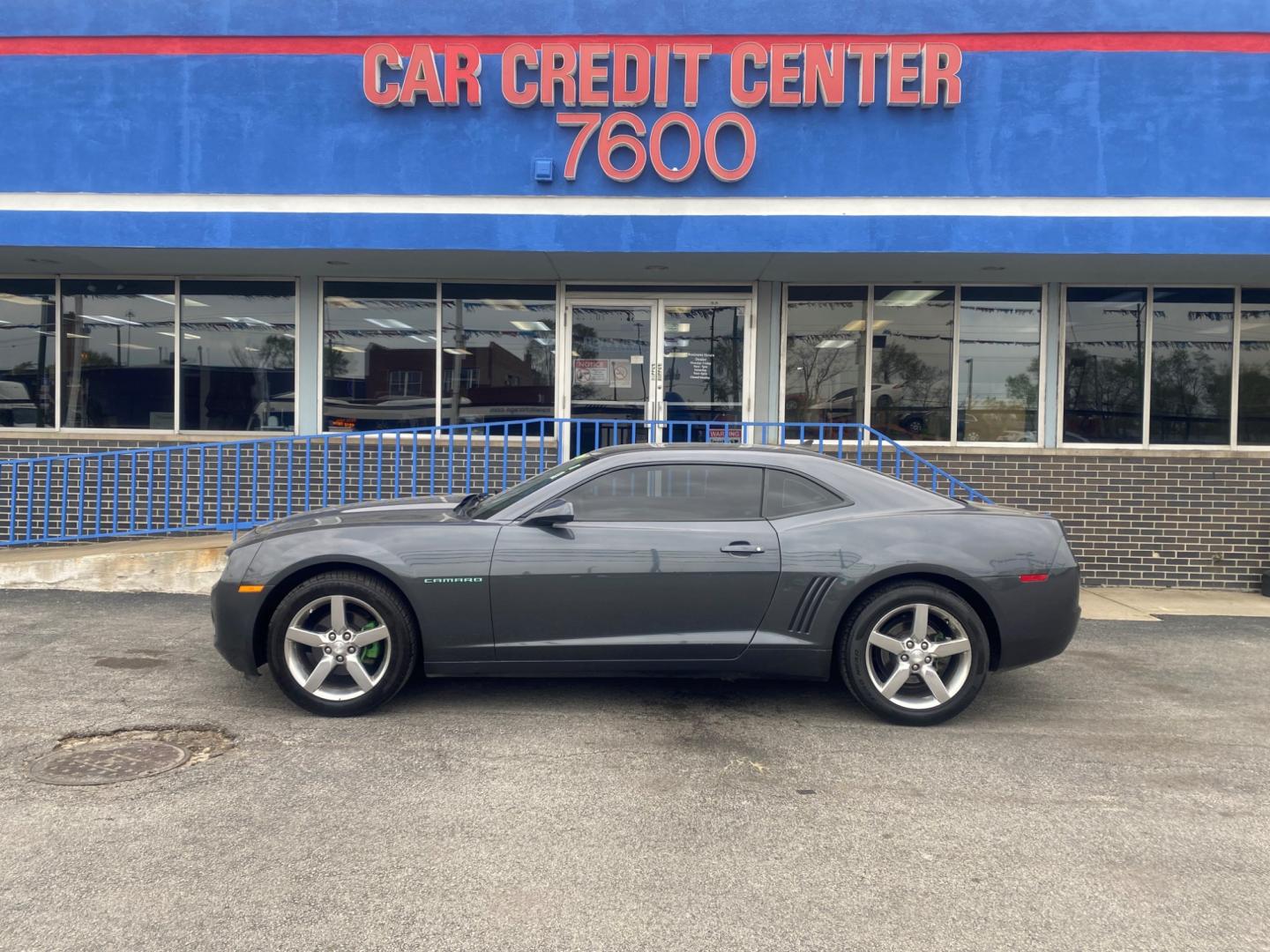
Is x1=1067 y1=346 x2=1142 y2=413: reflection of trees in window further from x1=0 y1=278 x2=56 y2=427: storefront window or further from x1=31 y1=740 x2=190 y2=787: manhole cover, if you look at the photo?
x1=0 y1=278 x2=56 y2=427: storefront window

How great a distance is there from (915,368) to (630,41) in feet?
14.8

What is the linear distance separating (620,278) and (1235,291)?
260 inches

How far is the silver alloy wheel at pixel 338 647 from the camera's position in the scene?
508 centimetres

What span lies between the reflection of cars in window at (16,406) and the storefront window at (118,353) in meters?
0.43

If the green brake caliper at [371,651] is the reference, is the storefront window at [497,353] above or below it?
above

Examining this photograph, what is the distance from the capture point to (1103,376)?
34.2ft

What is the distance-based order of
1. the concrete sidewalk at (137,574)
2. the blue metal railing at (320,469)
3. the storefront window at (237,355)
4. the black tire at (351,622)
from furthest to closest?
1. the storefront window at (237,355)
2. the blue metal railing at (320,469)
3. the concrete sidewalk at (137,574)
4. the black tire at (351,622)

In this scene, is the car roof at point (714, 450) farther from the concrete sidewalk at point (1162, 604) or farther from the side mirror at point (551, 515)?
the concrete sidewalk at point (1162, 604)

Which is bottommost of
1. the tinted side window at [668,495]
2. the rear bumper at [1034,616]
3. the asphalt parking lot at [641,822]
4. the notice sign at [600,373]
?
the asphalt parking lot at [641,822]

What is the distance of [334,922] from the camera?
3.11 meters

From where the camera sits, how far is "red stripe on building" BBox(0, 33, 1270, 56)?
30.5ft

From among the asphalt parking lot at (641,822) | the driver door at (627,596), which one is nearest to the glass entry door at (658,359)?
the asphalt parking lot at (641,822)

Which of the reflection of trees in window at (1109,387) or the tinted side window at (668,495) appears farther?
the reflection of trees in window at (1109,387)

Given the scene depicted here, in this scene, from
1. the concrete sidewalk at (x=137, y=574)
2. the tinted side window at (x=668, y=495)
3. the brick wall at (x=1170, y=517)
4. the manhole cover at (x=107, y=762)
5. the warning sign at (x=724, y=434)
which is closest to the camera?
the manhole cover at (x=107, y=762)
